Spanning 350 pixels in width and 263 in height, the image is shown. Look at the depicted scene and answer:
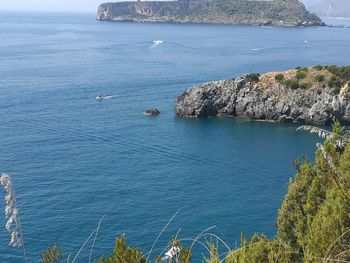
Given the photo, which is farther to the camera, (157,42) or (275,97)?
(157,42)

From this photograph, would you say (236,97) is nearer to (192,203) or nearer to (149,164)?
(149,164)

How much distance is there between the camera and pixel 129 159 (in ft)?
191

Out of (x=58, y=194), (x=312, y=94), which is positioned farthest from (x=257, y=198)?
(x=312, y=94)

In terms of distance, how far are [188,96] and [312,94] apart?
1884cm

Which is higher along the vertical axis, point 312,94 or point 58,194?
point 312,94

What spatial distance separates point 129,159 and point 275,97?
2884 cm

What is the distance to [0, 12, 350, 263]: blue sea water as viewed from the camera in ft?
137

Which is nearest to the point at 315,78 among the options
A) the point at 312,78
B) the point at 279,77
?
the point at 312,78

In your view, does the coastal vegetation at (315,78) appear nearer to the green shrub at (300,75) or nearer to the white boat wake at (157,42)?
the green shrub at (300,75)

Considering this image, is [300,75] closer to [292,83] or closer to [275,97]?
[292,83]

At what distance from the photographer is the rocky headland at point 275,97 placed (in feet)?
244

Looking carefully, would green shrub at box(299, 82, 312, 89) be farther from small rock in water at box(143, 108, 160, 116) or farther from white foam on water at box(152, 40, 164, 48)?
white foam on water at box(152, 40, 164, 48)

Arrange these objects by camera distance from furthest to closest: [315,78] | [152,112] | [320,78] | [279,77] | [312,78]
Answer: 1. [279,77]
2. [312,78]
3. [315,78]
4. [152,112]
5. [320,78]

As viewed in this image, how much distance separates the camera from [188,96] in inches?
3120
